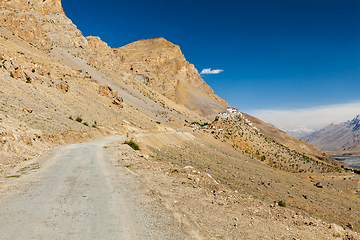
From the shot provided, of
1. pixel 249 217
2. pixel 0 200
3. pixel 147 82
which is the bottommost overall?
pixel 0 200

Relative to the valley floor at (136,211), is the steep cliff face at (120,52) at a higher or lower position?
higher

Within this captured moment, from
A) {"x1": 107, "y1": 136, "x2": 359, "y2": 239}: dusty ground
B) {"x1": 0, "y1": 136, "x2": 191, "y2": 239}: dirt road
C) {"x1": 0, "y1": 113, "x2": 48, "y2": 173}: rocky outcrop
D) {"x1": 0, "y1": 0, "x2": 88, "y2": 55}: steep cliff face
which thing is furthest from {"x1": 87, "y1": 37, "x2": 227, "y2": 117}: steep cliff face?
{"x1": 107, "y1": 136, "x2": 359, "y2": 239}: dusty ground

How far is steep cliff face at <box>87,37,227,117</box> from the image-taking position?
A: 129 m

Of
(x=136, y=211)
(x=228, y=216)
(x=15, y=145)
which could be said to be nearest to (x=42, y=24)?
(x=15, y=145)

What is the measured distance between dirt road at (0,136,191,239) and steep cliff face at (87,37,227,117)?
363ft

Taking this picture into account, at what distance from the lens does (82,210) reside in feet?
19.7

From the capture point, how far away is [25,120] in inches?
729

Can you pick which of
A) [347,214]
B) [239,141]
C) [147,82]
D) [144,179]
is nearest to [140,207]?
[144,179]

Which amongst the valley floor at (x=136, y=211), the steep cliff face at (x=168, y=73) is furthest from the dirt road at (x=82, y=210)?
the steep cliff face at (x=168, y=73)

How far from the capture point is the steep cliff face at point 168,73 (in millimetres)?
129000

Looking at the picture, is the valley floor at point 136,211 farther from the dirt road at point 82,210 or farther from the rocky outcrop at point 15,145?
the rocky outcrop at point 15,145

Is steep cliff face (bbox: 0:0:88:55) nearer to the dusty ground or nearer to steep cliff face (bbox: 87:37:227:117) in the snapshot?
steep cliff face (bbox: 87:37:227:117)

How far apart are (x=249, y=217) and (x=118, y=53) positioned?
153910 millimetres

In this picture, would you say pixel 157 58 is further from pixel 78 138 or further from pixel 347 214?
pixel 347 214
